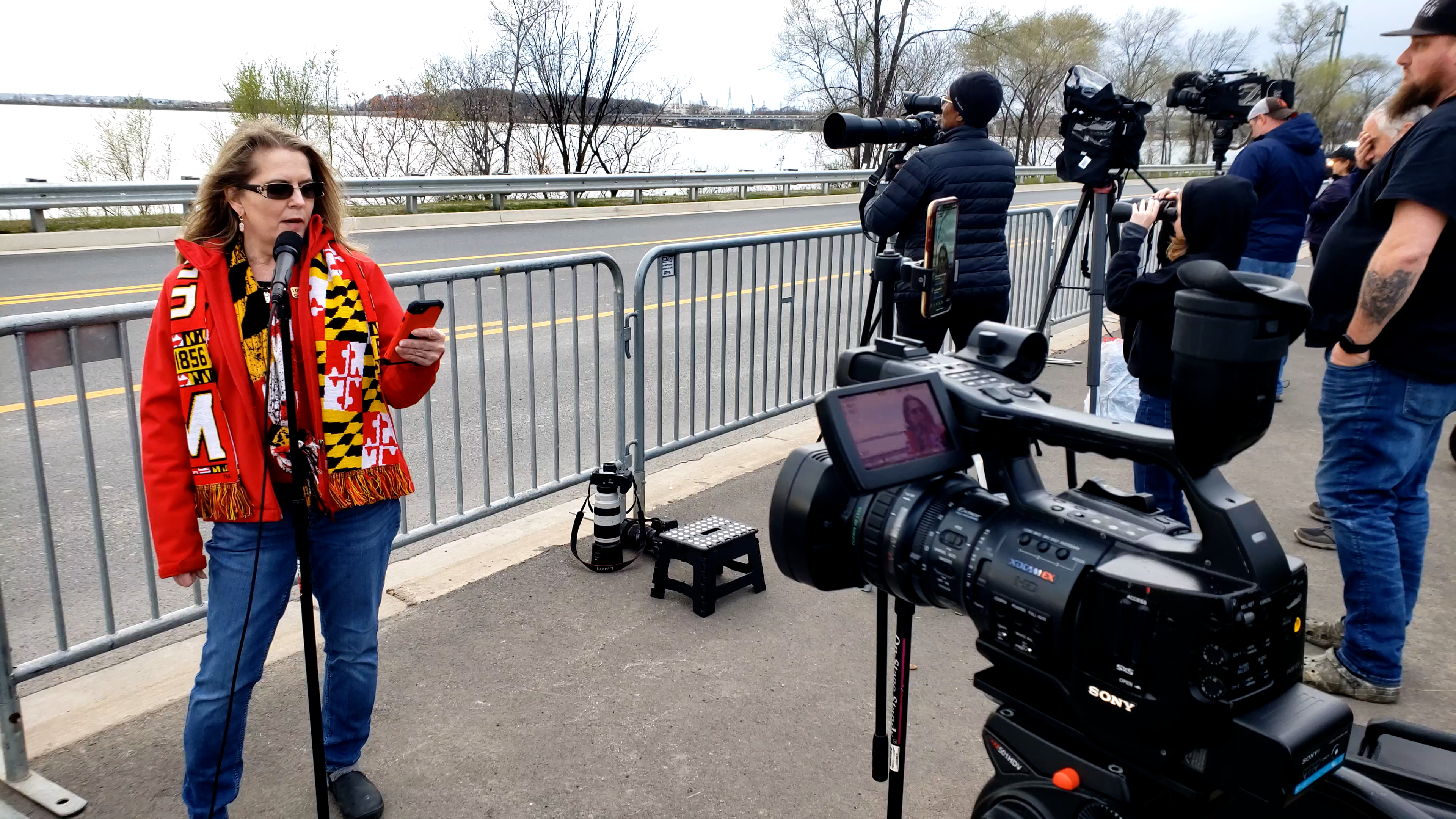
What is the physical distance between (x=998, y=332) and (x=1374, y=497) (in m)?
2.18

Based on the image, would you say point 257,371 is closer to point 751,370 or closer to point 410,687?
point 410,687

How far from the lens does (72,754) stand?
10.1 ft

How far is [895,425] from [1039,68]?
46.2 m

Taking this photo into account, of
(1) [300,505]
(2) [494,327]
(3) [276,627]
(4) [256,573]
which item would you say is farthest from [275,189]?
(2) [494,327]

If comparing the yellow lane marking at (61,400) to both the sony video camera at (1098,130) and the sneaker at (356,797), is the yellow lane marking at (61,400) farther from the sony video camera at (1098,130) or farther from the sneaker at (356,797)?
the sony video camera at (1098,130)

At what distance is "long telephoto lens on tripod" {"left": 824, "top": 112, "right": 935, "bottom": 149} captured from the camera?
3879 mm

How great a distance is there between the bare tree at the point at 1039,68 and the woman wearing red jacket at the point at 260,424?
4115 centimetres

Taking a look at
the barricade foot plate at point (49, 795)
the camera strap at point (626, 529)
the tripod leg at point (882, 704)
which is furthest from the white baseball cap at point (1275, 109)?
the barricade foot plate at point (49, 795)

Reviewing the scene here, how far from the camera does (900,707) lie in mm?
2102

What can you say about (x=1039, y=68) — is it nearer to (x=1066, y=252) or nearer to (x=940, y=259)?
(x=1066, y=252)

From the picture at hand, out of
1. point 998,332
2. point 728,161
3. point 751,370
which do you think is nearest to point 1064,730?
point 998,332

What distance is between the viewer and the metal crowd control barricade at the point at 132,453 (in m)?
3.07

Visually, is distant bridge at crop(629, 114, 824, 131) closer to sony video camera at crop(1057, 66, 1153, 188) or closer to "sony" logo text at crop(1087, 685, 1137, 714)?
sony video camera at crop(1057, 66, 1153, 188)

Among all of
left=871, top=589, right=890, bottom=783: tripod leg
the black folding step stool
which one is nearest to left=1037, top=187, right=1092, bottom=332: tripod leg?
the black folding step stool
